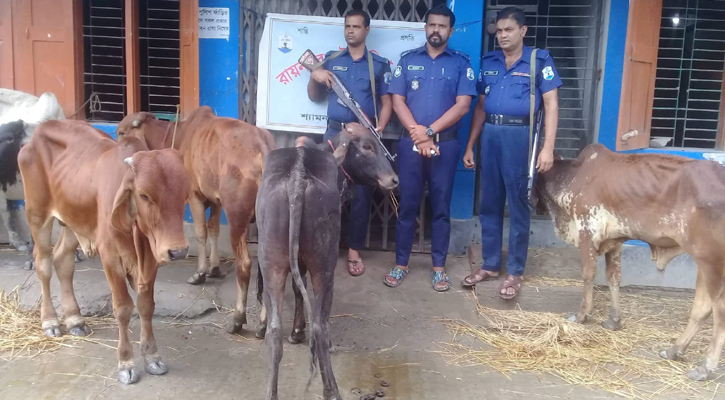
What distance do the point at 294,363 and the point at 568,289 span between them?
7.92ft

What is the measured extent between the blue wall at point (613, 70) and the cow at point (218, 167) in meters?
3.27

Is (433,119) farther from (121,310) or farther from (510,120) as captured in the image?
(121,310)

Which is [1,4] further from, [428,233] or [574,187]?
[574,187]

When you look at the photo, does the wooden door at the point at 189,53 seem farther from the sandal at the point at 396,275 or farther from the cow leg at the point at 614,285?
the cow leg at the point at 614,285

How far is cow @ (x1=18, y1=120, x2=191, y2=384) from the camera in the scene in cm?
325

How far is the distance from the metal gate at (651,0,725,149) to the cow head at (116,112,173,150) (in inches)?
188

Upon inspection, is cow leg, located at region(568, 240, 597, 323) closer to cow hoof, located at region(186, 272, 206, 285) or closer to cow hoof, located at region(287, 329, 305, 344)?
cow hoof, located at region(287, 329, 305, 344)

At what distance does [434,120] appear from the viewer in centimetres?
514

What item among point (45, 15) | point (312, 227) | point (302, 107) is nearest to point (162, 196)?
point (312, 227)

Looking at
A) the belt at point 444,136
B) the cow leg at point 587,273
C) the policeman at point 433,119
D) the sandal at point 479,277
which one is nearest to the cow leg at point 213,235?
the policeman at point 433,119

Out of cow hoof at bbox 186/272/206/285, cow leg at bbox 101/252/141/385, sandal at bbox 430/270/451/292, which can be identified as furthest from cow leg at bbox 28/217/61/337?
sandal at bbox 430/270/451/292

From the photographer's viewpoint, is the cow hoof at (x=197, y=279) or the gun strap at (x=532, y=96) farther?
the cow hoof at (x=197, y=279)

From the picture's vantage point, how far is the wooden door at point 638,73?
5.10 metres

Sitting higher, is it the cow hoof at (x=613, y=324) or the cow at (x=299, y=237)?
the cow at (x=299, y=237)
